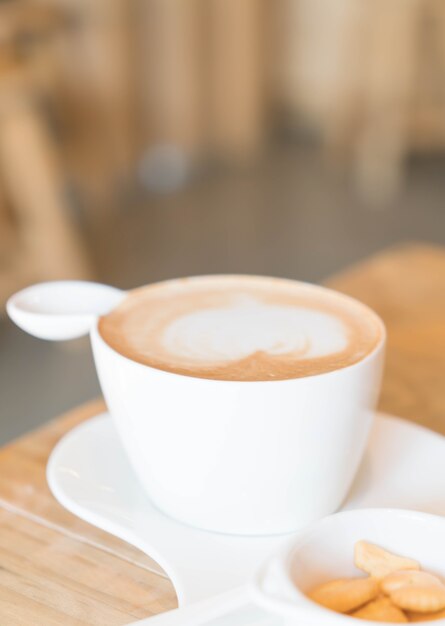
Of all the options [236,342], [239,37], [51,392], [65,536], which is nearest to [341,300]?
[236,342]

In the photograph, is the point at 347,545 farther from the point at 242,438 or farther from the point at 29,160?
the point at 29,160

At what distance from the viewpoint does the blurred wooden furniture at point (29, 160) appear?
1517 mm

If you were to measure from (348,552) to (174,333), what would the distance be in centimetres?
14

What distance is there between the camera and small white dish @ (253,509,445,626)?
0.36 meters

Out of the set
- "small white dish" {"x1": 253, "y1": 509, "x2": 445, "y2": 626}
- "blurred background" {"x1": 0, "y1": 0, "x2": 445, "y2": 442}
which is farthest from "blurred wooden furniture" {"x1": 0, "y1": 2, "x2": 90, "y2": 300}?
"small white dish" {"x1": 253, "y1": 509, "x2": 445, "y2": 626}

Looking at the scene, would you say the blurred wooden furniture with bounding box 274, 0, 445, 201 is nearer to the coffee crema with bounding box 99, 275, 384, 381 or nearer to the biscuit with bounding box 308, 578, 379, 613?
the coffee crema with bounding box 99, 275, 384, 381

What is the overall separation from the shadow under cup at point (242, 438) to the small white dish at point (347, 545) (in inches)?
1.7

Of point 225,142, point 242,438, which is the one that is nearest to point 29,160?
point 225,142

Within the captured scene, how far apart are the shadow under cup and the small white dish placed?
0.14 ft

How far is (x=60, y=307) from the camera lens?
486 millimetres

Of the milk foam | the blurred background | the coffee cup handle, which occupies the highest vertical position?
the coffee cup handle

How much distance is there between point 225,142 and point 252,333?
7.35ft

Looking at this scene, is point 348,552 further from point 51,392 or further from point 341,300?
point 51,392

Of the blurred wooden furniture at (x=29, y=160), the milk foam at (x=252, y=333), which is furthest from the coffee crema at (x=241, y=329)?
the blurred wooden furniture at (x=29, y=160)
